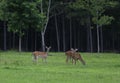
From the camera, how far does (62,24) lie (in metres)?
72.4

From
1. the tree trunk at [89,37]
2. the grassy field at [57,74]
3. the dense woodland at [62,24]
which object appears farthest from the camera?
the tree trunk at [89,37]

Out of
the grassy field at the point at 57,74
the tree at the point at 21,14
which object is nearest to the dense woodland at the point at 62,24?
the tree at the point at 21,14

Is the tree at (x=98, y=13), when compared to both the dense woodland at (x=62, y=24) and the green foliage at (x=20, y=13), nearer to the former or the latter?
the dense woodland at (x=62, y=24)

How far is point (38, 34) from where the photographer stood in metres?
73.1

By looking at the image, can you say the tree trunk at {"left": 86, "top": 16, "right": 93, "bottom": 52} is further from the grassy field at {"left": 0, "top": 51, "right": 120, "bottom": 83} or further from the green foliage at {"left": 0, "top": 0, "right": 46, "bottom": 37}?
the grassy field at {"left": 0, "top": 51, "right": 120, "bottom": 83}

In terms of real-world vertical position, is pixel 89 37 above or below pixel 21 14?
below

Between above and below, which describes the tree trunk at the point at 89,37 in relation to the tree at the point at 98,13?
below

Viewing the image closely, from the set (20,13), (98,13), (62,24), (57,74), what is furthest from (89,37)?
(57,74)

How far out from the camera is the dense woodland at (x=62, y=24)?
52938mm

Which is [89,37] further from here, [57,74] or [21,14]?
[57,74]

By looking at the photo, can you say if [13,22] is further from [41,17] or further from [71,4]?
[71,4]

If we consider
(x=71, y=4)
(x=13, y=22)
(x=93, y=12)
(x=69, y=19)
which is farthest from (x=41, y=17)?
(x=69, y=19)

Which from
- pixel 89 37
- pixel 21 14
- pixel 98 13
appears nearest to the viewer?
pixel 21 14

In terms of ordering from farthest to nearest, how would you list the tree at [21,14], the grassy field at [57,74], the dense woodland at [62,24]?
the dense woodland at [62,24]
the tree at [21,14]
the grassy field at [57,74]
